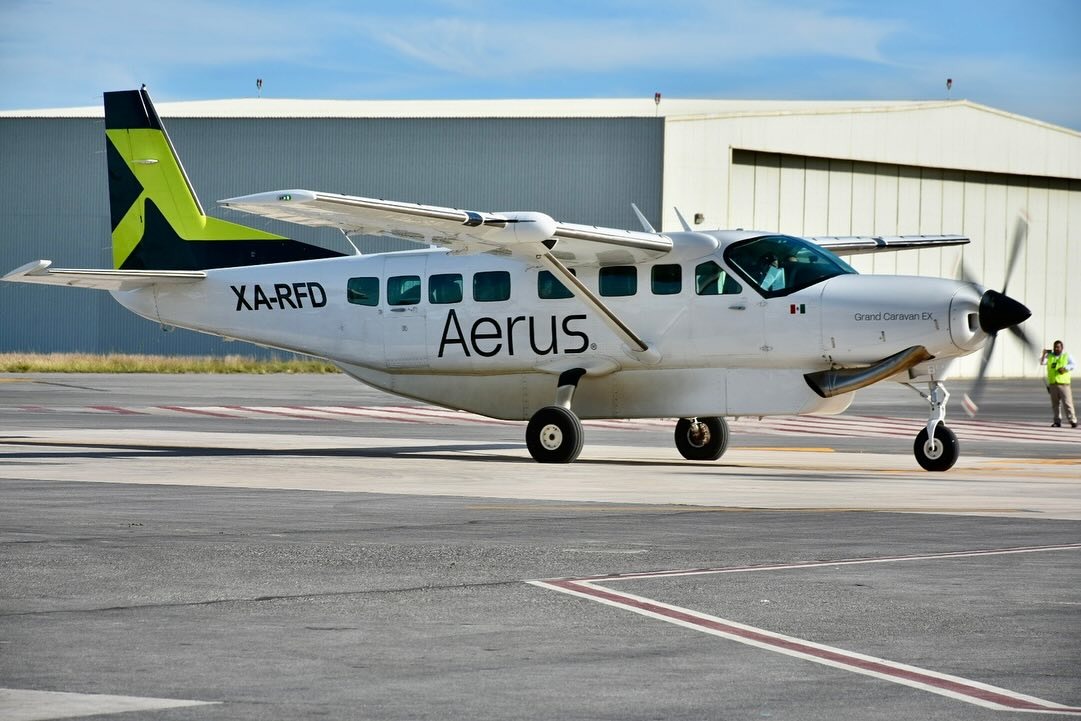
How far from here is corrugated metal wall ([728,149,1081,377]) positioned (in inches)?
2228

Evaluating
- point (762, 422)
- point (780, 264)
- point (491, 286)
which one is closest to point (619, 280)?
point (491, 286)

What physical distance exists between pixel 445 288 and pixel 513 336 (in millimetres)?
1310

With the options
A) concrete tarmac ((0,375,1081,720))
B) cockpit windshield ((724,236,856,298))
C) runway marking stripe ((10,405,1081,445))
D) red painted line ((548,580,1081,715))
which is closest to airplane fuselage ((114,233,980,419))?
cockpit windshield ((724,236,856,298))

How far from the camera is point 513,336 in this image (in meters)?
20.5

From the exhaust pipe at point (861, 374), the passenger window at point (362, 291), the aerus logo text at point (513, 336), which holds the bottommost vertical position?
the exhaust pipe at point (861, 374)

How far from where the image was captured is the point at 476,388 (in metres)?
21.1

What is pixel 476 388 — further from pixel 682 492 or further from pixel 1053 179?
pixel 1053 179

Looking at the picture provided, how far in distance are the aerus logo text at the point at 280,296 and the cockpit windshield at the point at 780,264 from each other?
6191mm

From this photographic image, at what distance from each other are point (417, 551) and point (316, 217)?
843cm

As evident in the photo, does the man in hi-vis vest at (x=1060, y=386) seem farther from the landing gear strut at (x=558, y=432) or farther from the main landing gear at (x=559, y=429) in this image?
the landing gear strut at (x=558, y=432)

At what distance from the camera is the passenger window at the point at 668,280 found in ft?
64.7

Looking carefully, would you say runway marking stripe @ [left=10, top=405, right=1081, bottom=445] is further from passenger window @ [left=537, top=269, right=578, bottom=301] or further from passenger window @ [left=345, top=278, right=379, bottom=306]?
passenger window @ [left=537, top=269, right=578, bottom=301]

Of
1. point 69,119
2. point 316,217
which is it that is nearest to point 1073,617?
point 316,217

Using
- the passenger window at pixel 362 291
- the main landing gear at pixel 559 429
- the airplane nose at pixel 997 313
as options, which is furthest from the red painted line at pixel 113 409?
the airplane nose at pixel 997 313
